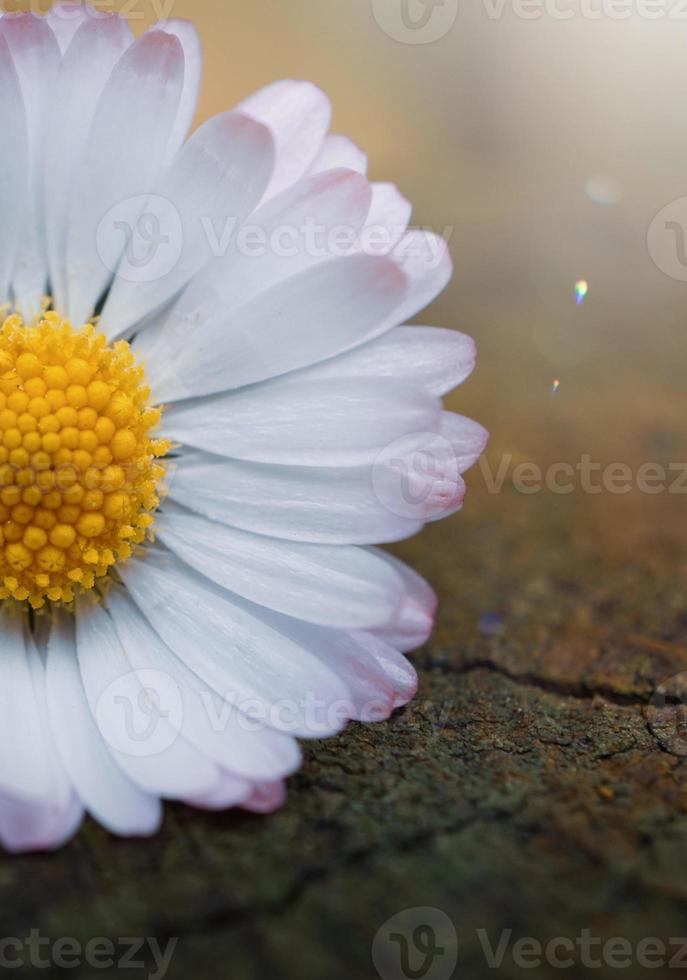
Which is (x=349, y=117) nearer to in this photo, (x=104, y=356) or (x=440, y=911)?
(x=104, y=356)

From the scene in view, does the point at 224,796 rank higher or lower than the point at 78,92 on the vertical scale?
lower

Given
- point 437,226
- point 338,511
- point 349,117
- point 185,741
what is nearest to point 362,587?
point 338,511

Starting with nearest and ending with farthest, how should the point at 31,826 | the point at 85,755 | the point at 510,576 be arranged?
the point at 31,826 < the point at 85,755 < the point at 510,576

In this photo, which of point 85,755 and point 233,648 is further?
point 233,648

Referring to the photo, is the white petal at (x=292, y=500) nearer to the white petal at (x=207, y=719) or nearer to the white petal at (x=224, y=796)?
the white petal at (x=207, y=719)

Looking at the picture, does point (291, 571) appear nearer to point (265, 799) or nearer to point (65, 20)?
point (265, 799)

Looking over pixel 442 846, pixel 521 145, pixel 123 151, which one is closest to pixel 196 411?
pixel 123 151

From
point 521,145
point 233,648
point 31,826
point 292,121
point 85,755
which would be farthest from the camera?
point 521,145
